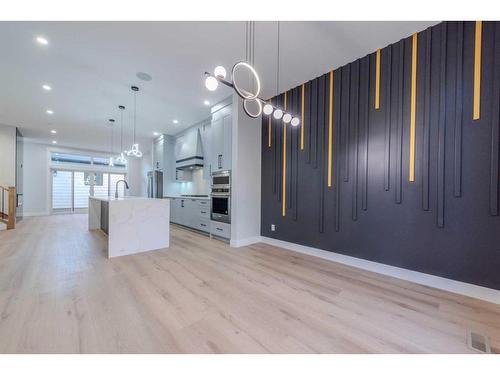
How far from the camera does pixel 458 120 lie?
83.4 inches

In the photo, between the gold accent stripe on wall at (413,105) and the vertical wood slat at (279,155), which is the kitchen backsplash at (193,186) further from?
the gold accent stripe on wall at (413,105)

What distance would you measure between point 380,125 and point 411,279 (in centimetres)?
188

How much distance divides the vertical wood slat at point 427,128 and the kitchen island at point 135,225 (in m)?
3.70

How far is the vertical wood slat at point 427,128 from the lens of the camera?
229 cm

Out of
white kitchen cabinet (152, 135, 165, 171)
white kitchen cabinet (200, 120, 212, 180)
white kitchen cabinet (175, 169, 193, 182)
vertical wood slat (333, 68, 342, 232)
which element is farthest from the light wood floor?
white kitchen cabinet (152, 135, 165, 171)

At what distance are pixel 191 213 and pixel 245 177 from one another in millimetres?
1946

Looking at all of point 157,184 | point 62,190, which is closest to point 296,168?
point 157,184

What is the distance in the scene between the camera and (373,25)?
2.28 m

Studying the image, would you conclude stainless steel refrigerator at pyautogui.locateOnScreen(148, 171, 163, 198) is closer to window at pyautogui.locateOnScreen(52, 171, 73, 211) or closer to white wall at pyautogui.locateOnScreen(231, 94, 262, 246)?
white wall at pyautogui.locateOnScreen(231, 94, 262, 246)

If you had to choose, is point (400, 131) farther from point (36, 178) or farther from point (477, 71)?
point (36, 178)

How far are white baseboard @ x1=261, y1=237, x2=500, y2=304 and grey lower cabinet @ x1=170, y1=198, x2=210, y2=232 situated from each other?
7.18 ft

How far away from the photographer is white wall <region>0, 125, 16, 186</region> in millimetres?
5984
